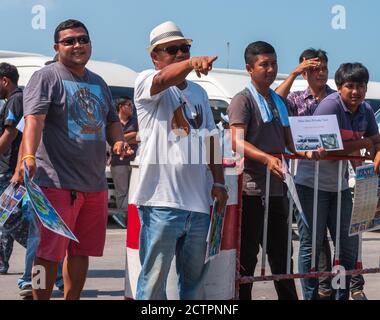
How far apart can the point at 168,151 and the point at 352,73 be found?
2206 mm

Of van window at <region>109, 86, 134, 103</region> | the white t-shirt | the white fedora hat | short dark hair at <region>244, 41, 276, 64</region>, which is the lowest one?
van window at <region>109, 86, 134, 103</region>

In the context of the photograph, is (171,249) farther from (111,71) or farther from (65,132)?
(111,71)

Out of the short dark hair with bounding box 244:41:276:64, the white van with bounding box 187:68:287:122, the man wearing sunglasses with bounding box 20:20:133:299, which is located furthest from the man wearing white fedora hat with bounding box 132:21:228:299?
the white van with bounding box 187:68:287:122

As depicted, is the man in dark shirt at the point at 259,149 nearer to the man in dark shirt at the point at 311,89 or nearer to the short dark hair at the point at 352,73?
the short dark hair at the point at 352,73

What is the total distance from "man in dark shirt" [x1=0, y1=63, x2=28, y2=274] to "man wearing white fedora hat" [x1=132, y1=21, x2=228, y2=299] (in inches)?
112

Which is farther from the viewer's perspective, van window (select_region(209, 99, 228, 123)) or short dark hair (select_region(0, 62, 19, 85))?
van window (select_region(209, 99, 228, 123))

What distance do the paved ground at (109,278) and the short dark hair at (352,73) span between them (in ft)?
6.31

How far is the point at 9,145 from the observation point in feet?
27.0

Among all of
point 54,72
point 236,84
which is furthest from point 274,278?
point 236,84

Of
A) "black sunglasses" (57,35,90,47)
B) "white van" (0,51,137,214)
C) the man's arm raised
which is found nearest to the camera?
the man's arm raised

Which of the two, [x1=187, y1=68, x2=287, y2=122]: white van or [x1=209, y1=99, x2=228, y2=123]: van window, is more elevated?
[x1=187, y1=68, x2=287, y2=122]: white van

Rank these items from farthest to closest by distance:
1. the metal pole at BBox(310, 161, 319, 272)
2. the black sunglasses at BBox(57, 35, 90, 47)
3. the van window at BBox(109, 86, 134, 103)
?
the van window at BBox(109, 86, 134, 103) < the metal pole at BBox(310, 161, 319, 272) < the black sunglasses at BBox(57, 35, 90, 47)

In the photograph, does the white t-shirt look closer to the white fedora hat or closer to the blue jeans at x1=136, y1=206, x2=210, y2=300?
the blue jeans at x1=136, y1=206, x2=210, y2=300

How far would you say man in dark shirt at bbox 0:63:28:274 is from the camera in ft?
27.0
